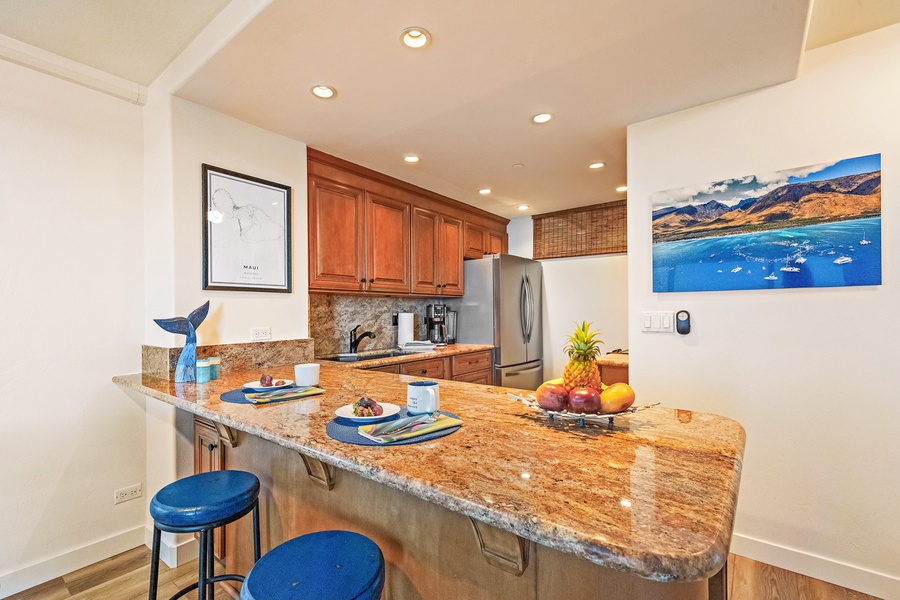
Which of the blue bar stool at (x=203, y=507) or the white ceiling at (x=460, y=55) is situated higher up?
the white ceiling at (x=460, y=55)

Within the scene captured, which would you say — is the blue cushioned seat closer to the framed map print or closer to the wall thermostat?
the framed map print

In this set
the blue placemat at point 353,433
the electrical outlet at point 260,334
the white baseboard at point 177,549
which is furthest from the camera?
the electrical outlet at point 260,334

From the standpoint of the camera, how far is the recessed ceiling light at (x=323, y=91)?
206 centimetres

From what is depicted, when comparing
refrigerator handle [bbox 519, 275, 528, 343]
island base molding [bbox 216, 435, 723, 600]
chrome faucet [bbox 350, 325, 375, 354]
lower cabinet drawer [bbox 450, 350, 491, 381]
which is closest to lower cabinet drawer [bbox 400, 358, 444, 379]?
lower cabinet drawer [bbox 450, 350, 491, 381]

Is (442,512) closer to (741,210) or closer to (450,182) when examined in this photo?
(741,210)

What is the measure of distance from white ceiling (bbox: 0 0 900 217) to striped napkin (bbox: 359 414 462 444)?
4.70ft

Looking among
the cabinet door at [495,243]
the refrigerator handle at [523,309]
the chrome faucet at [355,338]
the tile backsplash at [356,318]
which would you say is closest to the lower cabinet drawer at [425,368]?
the chrome faucet at [355,338]

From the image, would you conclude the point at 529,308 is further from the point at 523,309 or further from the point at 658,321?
the point at 658,321

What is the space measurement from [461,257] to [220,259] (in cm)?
237

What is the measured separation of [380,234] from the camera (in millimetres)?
3334

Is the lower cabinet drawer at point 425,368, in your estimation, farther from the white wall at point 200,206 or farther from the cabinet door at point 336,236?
the white wall at point 200,206

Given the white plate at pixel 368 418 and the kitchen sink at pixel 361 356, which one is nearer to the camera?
the white plate at pixel 368 418

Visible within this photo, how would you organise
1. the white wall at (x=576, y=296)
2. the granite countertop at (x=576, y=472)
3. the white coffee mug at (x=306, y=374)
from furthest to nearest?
1. the white wall at (x=576, y=296)
2. the white coffee mug at (x=306, y=374)
3. the granite countertop at (x=576, y=472)

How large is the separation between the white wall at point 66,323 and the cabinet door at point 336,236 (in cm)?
97
